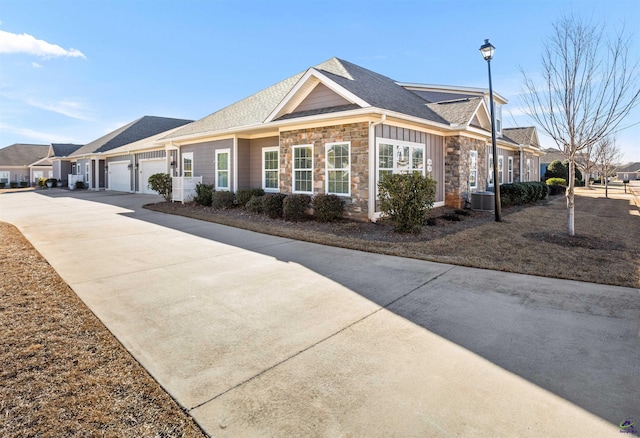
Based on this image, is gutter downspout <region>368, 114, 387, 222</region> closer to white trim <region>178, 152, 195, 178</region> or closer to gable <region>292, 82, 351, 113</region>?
gable <region>292, 82, 351, 113</region>

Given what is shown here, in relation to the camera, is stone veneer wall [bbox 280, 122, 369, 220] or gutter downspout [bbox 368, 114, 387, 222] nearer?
gutter downspout [bbox 368, 114, 387, 222]

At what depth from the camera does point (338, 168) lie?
36.2 ft

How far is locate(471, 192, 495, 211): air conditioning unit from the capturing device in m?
13.8

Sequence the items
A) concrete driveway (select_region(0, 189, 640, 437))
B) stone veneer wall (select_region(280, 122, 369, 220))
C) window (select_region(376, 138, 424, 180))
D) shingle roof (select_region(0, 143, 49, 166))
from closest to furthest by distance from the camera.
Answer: concrete driveway (select_region(0, 189, 640, 437)) < stone veneer wall (select_region(280, 122, 369, 220)) < window (select_region(376, 138, 424, 180)) < shingle roof (select_region(0, 143, 49, 166))

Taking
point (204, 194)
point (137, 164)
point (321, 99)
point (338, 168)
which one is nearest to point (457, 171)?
point (338, 168)

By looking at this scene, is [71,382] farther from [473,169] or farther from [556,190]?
[556,190]

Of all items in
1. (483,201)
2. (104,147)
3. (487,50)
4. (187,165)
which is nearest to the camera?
(487,50)

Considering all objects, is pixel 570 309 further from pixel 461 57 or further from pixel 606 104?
pixel 461 57

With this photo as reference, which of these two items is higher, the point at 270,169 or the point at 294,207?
the point at 270,169

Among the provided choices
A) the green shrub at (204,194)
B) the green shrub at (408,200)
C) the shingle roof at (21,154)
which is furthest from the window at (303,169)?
the shingle roof at (21,154)

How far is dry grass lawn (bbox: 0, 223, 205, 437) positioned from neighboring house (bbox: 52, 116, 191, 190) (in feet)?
88.3

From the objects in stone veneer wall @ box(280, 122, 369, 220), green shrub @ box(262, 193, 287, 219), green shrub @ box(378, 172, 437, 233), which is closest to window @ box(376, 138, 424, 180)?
stone veneer wall @ box(280, 122, 369, 220)

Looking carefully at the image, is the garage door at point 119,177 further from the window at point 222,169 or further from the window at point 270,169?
the window at point 270,169

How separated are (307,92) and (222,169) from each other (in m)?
5.76
